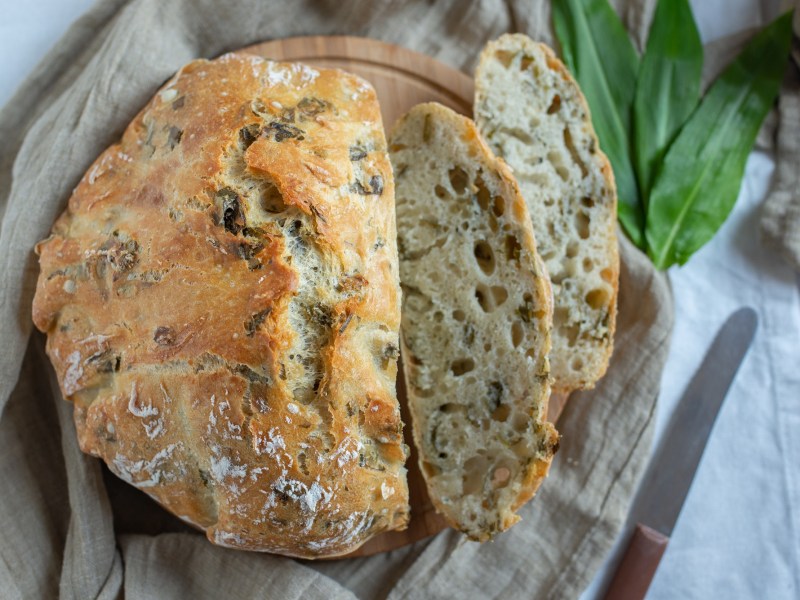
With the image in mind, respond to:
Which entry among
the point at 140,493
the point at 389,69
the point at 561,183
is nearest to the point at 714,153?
the point at 561,183

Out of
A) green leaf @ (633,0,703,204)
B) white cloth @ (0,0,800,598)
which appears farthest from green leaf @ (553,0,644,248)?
white cloth @ (0,0,800,598)

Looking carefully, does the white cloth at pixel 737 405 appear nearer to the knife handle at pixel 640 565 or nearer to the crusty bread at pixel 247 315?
the knife handle at pixel 640 565

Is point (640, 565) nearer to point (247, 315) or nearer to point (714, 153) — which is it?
point (714, 153)

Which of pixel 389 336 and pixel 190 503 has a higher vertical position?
pixel 389 336

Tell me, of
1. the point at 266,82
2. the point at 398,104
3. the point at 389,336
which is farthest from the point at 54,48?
the point at 389,336

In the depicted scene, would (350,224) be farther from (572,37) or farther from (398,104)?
(572,37)

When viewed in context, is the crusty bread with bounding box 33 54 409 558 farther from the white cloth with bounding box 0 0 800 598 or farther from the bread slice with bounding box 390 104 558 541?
the white cloth with bounding box 0 0 800 598
